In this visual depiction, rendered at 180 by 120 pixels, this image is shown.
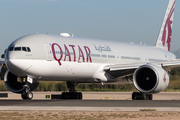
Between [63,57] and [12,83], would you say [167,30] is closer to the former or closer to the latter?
[63,57]

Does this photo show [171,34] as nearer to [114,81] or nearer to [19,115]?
[114,81]

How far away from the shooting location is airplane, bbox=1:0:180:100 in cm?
2169

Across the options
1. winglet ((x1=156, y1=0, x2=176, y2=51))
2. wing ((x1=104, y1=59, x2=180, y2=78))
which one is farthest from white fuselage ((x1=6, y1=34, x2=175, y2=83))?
winglet ((x1=156, y1=0, x2=176, y2=51))

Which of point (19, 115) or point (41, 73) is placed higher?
point (41, 73)

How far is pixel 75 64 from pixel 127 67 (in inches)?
152

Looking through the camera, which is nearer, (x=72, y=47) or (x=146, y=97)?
(x=72, y=47)

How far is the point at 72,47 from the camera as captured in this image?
24.0 m

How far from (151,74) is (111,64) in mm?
4070

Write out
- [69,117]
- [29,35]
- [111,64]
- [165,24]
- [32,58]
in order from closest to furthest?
1. [69,117]
2. [32,58]
3. [29,35]
4. [111,64]
5. [165,24]

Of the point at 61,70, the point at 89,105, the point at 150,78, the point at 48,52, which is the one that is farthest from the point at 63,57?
the point at 89,105

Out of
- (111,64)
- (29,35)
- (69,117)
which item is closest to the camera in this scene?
(69,117)

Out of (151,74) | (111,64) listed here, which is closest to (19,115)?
(151,74)

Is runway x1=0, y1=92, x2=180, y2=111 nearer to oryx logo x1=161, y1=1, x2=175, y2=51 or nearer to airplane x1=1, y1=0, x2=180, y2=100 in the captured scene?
airplane x1=1, y1=0, x2=180, y2=100

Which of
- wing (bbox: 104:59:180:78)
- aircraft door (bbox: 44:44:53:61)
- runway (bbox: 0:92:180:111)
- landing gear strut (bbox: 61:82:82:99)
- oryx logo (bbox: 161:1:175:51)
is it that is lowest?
runway (bbox: 0:92:180:111)
